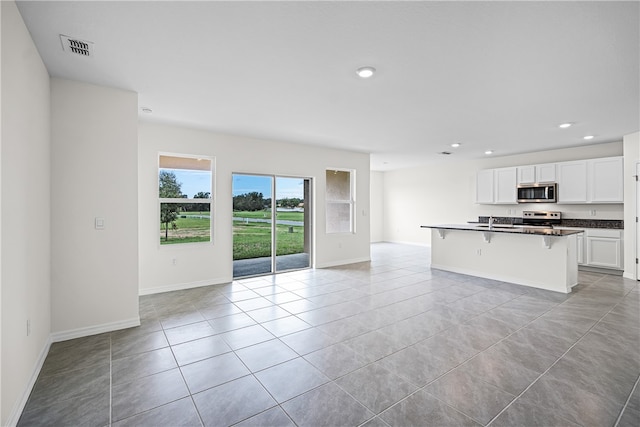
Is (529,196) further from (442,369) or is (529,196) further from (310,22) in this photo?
(310,22)

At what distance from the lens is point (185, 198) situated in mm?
4980

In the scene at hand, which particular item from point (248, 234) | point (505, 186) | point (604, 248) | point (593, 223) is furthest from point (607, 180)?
point (248, 234)

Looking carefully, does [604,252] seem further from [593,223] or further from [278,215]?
[278,215]

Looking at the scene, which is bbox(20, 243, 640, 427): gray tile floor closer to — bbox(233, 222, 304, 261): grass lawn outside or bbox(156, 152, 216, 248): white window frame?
bbox(156, 152, 216, 248): white window frame

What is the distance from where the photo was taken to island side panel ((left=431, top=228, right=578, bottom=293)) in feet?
15.4

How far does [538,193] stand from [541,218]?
0.63m

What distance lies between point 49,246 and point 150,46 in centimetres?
213

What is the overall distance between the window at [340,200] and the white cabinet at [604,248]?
4.80 meters

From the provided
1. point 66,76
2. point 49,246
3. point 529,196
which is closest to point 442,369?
point 49,246

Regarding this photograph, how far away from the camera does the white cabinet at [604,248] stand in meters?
5.73

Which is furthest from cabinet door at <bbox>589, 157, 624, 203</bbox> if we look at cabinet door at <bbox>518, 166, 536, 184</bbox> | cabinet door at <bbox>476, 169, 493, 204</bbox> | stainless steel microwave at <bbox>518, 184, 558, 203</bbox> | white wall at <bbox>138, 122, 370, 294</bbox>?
white wall at <bbox>138, 122, 370, 294</bbox>

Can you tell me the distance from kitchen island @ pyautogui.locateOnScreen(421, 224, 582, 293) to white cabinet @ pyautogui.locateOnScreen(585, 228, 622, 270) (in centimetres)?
140

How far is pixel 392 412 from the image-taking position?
1951mm

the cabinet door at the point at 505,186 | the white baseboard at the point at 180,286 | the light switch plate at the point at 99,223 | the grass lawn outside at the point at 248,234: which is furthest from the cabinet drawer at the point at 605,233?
the light switch plate at the point at 99,223
